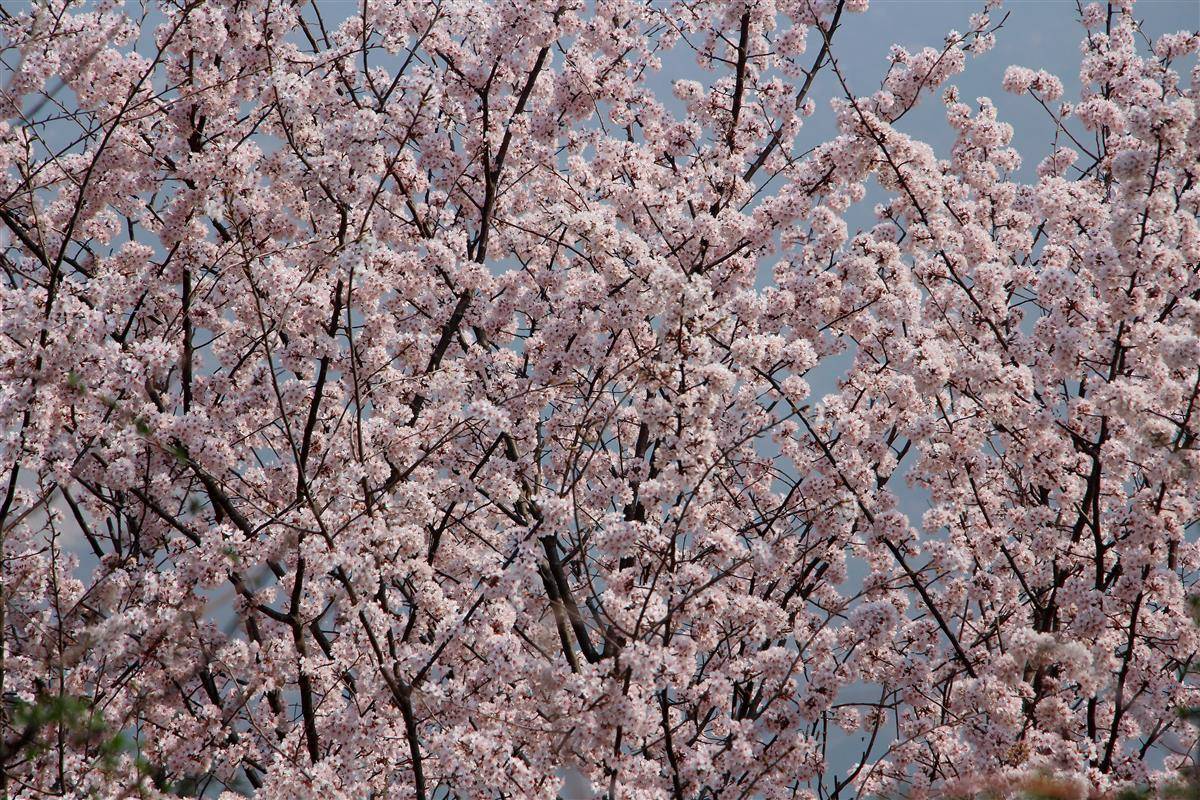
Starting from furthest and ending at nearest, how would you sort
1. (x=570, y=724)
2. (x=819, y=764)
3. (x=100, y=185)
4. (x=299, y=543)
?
(x=100, y=185)
(x=819, y=764)
(x=299, y=543)
(x=570, y=724)

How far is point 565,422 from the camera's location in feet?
36.9

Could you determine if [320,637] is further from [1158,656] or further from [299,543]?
[1158,656]

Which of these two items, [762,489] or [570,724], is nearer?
A: [570,724]

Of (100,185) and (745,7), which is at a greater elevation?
(745,7)

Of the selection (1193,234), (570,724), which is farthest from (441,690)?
(1193,234)

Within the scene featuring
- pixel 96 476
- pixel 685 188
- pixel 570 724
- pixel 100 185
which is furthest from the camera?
pixel 685 188

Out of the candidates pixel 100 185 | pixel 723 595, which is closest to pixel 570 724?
pixel 723 595

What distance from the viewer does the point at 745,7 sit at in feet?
41.0

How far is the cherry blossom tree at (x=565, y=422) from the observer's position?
28.4 feet

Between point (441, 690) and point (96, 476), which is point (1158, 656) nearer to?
point (441, 690)

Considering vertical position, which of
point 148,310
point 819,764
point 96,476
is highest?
point 148,310

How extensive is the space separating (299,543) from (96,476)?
2160 millimetres

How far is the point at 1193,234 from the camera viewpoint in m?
10.5

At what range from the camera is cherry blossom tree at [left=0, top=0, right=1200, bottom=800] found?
340 inches
